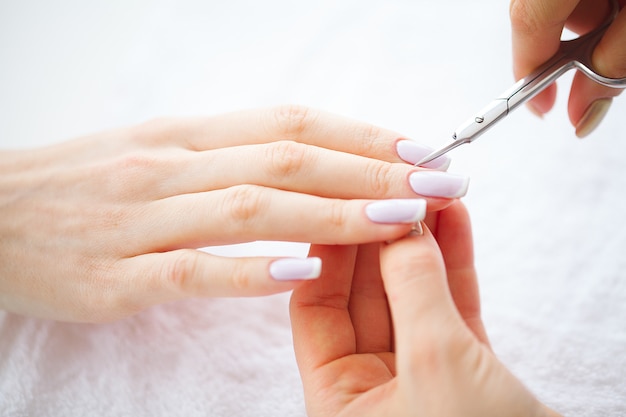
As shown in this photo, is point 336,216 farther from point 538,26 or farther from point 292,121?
point 538,26

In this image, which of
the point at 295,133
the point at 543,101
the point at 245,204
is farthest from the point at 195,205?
the point at 543,101

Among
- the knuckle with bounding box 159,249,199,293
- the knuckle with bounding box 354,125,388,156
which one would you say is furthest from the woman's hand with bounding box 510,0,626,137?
the knuckle with bounding box 159,249,199,293

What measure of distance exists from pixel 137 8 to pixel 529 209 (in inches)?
47.9

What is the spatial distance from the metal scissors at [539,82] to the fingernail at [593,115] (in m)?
0.11

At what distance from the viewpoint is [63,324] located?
1.02 metres

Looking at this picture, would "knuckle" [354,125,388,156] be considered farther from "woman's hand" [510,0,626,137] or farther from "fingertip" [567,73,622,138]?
"fingertip" [567,73,622,138]

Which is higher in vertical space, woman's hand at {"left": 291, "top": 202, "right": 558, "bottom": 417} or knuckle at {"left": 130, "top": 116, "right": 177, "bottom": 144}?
knuckle at {"left": 130, "top": 116, "right": 177, "bottom": 144}

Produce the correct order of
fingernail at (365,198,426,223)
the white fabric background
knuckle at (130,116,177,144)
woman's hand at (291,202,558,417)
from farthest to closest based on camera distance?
knuckle at (130,116,177,144) < the white fabric background < fingernail at (365,198,426,223) < woman's hand at (291,202,558,417)

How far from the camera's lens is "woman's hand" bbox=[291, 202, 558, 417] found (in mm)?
625

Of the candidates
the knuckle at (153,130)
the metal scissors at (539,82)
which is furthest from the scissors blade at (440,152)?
the knuckle at (153,130)

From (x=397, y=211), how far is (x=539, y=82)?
39cm

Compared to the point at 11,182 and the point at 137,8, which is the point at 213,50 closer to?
the point at 137,8

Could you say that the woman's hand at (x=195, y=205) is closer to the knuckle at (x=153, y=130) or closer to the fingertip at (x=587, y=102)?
the knuckle at (x=153, y=130)

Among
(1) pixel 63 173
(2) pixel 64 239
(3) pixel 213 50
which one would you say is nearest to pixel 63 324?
(2) pixel 64 239
